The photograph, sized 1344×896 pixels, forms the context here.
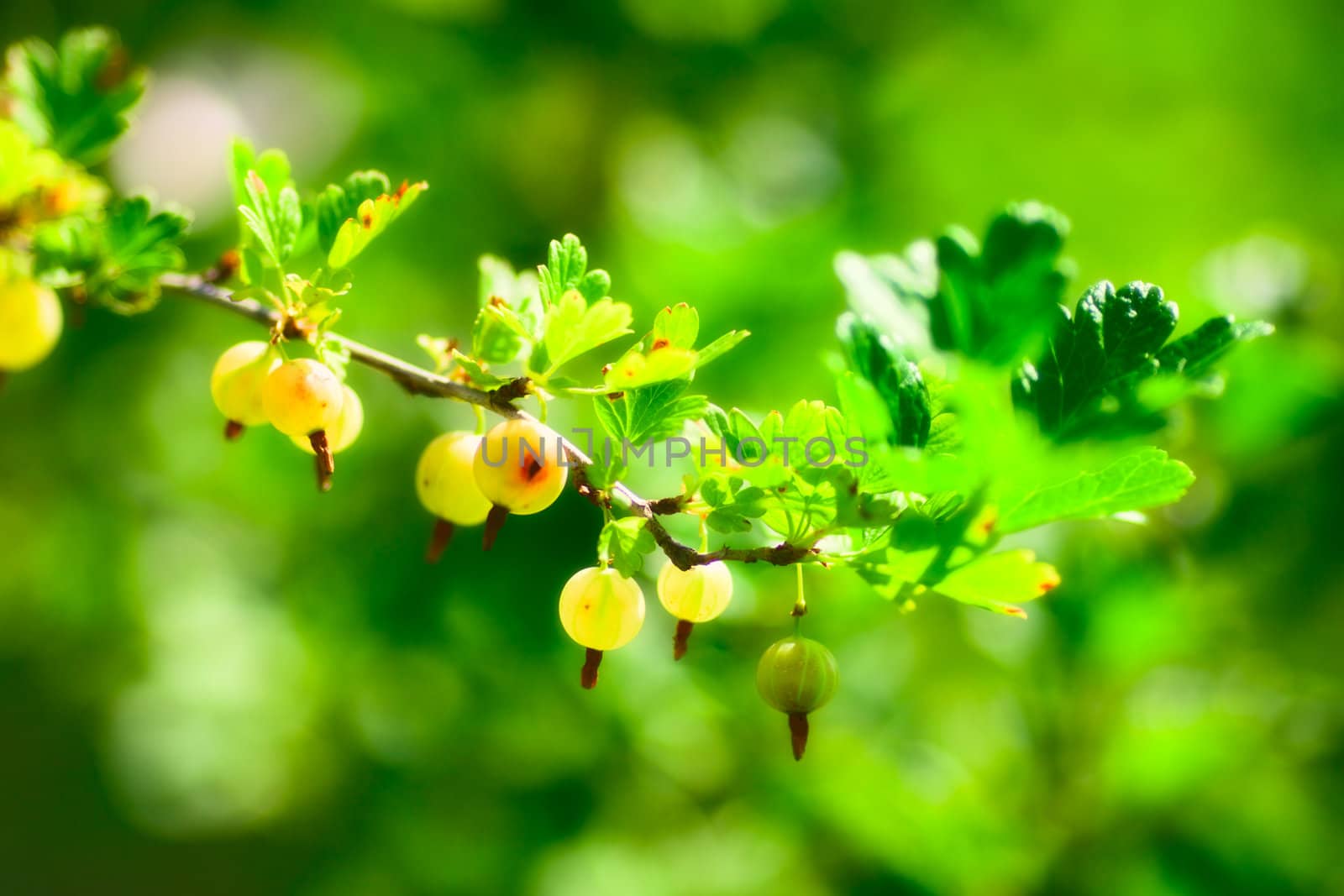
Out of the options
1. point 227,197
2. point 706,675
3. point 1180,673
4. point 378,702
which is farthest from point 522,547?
point 227,197

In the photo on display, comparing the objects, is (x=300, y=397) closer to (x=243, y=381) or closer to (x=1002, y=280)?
(x=243, y=381)

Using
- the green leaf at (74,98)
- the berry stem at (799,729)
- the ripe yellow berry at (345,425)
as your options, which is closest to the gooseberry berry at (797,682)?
the berry stem at (799,729)

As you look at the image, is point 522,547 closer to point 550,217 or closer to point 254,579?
point 254,579

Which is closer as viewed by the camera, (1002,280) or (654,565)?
(1002,280)

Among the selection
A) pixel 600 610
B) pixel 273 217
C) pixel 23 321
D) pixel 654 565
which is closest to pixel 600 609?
pixel 600 610

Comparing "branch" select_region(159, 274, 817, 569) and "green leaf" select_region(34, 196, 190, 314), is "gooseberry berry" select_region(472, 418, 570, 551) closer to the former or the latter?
"branch" select_region(159, 274, 817, 569)

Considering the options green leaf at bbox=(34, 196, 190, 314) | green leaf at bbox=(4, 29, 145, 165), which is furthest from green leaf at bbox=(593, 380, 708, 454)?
green leaf at bbox=(4, 29, 145, 165)

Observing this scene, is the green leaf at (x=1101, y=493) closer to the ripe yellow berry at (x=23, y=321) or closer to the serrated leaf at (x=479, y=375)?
the serrated leaf at (x=479, y=375)
